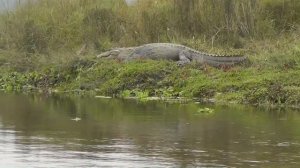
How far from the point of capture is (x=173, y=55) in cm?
2662

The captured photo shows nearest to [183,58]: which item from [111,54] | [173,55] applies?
[173,55]

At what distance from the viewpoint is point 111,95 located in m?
23.4

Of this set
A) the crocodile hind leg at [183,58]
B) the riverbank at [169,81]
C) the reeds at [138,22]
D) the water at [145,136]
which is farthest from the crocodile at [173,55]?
the water at [145,136]

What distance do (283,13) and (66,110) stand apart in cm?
1398

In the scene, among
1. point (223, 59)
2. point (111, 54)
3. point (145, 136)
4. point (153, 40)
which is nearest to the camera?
point (145, 136)

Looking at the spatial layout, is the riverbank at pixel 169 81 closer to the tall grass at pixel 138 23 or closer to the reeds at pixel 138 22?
the tall grass at pixel 138 23

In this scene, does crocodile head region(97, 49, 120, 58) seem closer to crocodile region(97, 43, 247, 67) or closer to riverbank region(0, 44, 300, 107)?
→ crocodile region(97, 43, 247, 67)

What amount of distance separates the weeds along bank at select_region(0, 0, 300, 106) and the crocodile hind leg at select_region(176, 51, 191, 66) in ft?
2.17

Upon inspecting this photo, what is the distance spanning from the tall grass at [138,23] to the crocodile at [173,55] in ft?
9.42

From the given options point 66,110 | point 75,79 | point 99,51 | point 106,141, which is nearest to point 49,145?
point 106,141

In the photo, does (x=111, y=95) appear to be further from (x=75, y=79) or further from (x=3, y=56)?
(x=3, y=56)

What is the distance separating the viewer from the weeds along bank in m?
22.1

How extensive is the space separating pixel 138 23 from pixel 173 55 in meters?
4.80

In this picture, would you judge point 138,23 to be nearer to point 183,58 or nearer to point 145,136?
point 183,58
